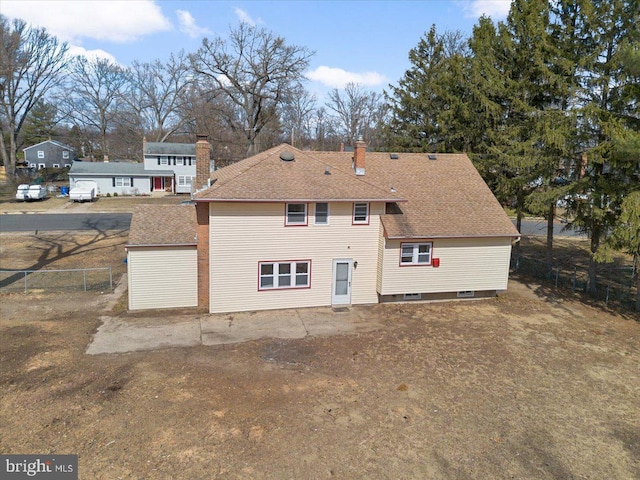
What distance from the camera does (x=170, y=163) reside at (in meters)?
55.6

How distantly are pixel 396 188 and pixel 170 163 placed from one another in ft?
139

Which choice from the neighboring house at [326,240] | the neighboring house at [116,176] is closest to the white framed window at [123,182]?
the neighboring house at [116,176]

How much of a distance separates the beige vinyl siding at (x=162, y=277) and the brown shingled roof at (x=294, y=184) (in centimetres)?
267

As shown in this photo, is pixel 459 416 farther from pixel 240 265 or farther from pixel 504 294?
pixel 504 294

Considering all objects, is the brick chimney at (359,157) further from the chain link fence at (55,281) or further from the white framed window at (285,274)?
the chain link fence at (55,281)

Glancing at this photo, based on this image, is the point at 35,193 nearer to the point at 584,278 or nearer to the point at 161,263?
the point at 161,263

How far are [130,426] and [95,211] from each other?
36.9 m

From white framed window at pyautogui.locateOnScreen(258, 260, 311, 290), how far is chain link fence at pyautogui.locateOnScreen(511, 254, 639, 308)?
1243 cm

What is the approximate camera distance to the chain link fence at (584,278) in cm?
2037

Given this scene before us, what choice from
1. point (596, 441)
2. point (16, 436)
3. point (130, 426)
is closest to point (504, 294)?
point (596, 441)

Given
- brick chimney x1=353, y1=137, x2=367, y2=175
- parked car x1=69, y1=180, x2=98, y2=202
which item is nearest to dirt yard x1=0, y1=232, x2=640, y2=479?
brick chimney x1=353, y1=137, x2=367, y2=175

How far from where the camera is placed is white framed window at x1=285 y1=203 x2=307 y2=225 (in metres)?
17.2

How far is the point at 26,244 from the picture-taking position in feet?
90.2

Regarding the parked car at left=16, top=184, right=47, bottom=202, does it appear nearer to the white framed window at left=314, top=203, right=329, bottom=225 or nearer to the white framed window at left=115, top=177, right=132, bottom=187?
the white framed window at left=115, top=177, right=132, bottom=187
